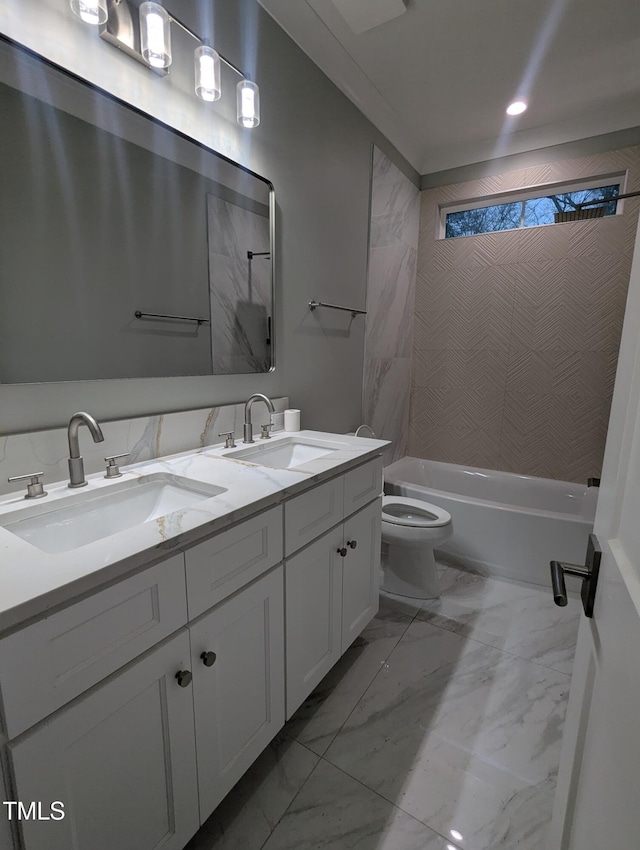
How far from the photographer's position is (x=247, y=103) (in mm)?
1456

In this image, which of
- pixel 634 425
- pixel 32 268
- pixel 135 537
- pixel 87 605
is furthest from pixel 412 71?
pixel 87 605

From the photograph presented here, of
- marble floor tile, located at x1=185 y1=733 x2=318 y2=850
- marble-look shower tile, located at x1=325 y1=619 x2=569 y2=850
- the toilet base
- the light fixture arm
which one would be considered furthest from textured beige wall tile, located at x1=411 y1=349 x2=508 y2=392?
marble floor tile, located at x1=185 y1=733 x2=318 y2=850

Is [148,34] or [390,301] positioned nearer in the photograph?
[148,34]

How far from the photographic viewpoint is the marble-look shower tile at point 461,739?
43.9 inches

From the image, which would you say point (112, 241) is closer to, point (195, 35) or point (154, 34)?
point (154, 34)

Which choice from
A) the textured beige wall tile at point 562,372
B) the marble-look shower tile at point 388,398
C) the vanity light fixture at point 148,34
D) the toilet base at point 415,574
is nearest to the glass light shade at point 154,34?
the vanity light fixture at point 148,34

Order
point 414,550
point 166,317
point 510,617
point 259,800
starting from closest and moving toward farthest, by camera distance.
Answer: point 259,800 < point 166,317 < point 510,617 < point 414,550

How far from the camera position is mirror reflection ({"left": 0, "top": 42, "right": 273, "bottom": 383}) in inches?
39.3

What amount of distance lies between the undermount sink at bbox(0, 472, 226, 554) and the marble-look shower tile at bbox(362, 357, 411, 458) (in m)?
1.66

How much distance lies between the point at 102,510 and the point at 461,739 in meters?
1.34

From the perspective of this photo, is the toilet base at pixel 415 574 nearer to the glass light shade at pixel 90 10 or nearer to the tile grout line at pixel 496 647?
the tile grout line at pixel 496 647

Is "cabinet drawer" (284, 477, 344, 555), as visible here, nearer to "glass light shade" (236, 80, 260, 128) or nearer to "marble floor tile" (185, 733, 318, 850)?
"marble floor tile" (185, 733, 318, 850)

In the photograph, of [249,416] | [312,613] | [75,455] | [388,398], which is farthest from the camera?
[388,398]

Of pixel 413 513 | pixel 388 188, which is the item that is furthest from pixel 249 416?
pixel 388 188
